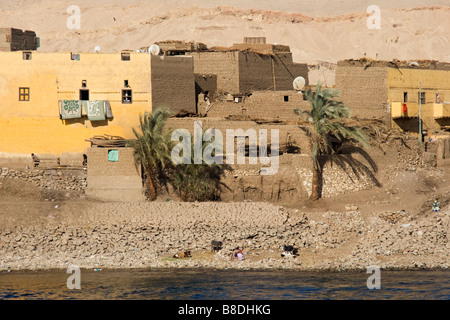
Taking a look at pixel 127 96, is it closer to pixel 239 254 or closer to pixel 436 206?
pixel 239 254

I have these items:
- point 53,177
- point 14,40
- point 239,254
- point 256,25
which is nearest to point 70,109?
point 53,177

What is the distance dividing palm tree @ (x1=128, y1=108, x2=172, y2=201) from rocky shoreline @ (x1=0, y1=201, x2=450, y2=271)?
121cm

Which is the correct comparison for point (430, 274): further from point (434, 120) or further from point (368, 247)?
point (434, 120)

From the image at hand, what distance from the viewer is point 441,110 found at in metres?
40.0

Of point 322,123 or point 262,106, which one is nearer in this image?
point 322,123

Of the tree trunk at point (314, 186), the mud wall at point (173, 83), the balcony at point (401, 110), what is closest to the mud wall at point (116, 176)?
the mud wall at point (173, 83)

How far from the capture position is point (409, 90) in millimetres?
39250

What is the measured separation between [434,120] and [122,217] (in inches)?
631

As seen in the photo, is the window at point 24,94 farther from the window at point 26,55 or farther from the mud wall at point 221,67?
the mud wall at point 221,67

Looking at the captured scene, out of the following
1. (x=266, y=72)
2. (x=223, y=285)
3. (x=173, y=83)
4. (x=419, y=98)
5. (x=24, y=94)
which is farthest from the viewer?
(x=266, y=72)

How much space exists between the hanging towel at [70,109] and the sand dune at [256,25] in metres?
38.6

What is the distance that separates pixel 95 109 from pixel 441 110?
50.4ft
